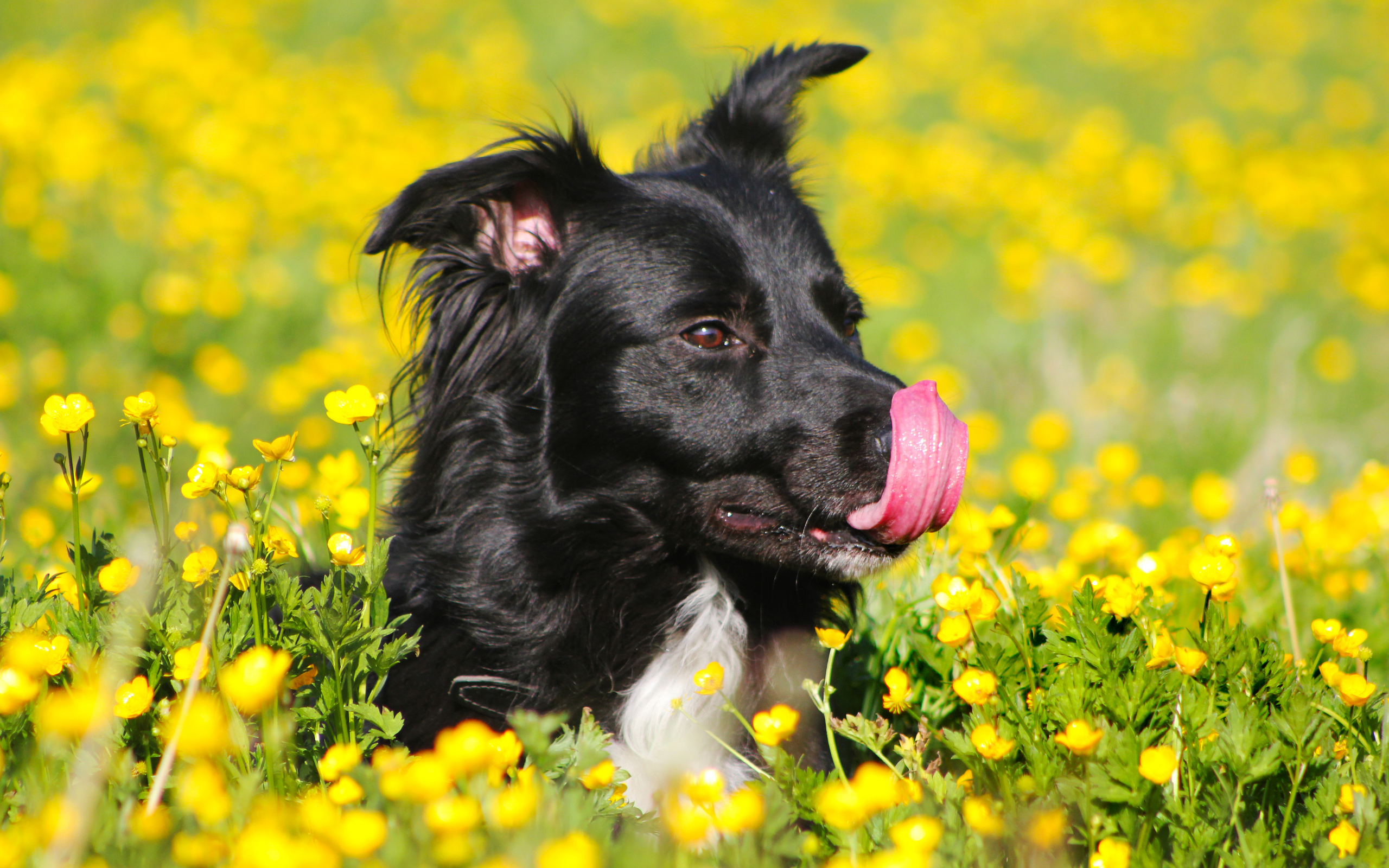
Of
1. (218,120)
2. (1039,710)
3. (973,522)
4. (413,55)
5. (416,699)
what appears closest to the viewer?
(1039,710)

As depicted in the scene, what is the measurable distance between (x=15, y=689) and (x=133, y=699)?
232mm

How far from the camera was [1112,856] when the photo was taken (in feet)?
5.77

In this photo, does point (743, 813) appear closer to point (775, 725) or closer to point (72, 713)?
point (775, 725)

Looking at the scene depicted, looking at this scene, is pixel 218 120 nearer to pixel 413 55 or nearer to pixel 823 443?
pixel 413 55

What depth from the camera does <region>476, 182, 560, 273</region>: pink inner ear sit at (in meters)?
2.95

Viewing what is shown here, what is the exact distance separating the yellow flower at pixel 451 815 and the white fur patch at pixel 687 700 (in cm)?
107

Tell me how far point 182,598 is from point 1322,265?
953 centimetres

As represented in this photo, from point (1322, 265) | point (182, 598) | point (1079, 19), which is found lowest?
point (1322, 265)

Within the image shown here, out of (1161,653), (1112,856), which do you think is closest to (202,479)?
(1112,856)

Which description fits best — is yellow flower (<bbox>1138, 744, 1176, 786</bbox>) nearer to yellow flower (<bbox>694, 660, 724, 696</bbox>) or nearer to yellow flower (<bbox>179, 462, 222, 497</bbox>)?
yellow flower (<bbox>694, 660, 724, 696</bbox>)

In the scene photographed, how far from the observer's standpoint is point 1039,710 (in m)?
2.10

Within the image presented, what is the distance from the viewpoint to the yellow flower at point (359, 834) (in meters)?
1.36

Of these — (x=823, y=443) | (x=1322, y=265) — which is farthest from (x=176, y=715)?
(x=1322, y=265)

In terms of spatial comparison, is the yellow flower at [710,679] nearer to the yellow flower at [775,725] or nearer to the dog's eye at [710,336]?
the yellow flower at [775,725]
